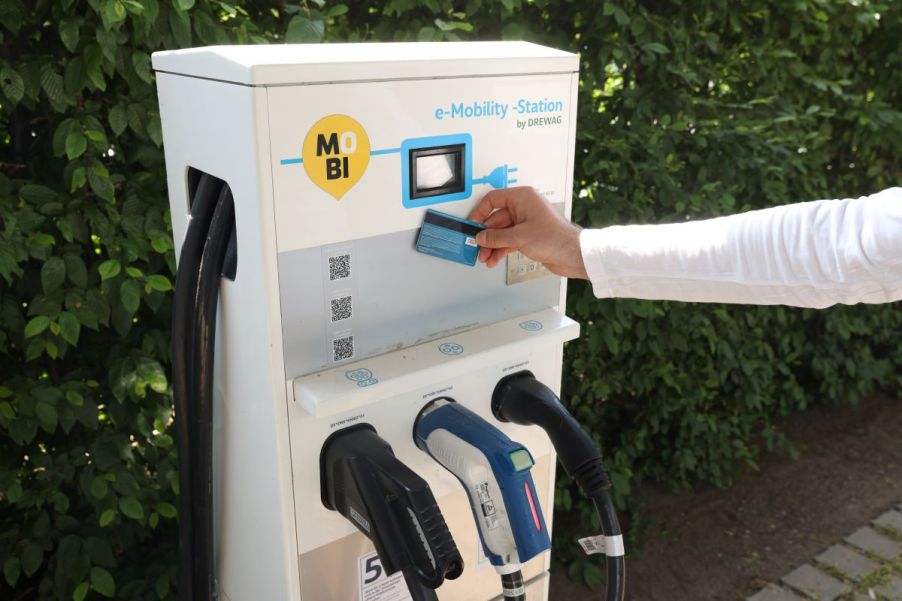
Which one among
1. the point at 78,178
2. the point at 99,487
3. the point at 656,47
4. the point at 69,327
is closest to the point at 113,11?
the point at 78,178

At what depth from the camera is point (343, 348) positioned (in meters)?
1.22

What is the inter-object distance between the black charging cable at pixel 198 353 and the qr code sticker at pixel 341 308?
18 cm

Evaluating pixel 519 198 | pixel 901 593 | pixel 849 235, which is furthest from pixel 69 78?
pixel 901 593

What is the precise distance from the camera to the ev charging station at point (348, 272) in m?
1.11

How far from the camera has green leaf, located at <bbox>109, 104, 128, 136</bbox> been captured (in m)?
1.76

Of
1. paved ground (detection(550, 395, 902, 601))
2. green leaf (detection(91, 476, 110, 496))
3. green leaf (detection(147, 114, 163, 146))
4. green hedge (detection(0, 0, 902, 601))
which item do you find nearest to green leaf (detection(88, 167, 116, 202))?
green hedge (detection(0, 0, 902, 601))

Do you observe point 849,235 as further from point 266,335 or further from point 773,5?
point 773,5

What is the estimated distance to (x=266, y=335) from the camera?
3.77 feet

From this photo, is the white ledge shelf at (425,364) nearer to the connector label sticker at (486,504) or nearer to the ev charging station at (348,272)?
the ev charging station at (348,272)

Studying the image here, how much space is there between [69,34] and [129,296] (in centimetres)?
56

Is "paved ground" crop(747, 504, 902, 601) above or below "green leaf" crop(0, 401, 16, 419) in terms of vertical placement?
below

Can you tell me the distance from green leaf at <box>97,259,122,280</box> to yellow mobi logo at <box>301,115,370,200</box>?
2.82 ft

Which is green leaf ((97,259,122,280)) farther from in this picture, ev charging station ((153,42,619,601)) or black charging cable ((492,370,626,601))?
black charging cable ((492,370,626,601))

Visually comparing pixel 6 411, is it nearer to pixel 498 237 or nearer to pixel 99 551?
pixel 99 551
